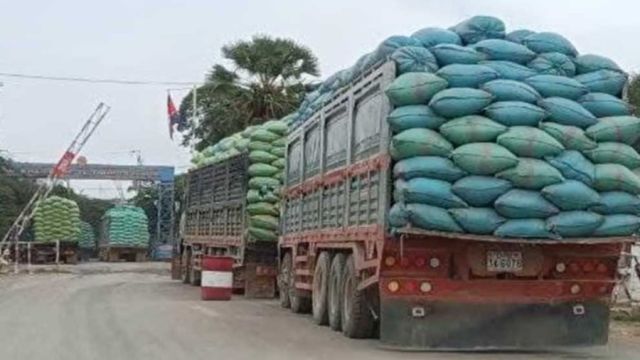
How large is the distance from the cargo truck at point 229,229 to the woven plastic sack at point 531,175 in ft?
39.7

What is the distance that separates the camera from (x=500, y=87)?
1133 centimetres

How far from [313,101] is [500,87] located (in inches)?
233

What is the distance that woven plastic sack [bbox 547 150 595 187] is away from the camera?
11.2 m

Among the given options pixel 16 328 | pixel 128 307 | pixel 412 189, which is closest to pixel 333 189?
pixel 412 189

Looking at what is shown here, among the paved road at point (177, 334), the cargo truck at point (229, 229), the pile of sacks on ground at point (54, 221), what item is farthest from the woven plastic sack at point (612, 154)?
the pile of sacks on ground at point (54, 221)

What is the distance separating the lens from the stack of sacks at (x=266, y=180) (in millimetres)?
22375

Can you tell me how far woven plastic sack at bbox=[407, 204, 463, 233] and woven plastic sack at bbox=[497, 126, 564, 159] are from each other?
93 centimetres

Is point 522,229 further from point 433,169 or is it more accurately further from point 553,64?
point 553,64

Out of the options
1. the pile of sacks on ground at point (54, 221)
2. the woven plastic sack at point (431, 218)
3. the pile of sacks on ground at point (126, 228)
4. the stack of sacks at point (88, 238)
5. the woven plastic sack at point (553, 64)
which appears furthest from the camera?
the stack of sacks at point (88, 238)

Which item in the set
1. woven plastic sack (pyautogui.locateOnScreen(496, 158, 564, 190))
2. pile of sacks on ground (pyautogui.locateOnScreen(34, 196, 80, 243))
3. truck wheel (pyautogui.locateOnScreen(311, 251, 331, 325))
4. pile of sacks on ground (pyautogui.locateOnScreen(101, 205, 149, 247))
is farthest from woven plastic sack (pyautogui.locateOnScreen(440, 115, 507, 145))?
pile of sacks on ground (pyautogui.locateOnScreen(101, 205, 149, 247))

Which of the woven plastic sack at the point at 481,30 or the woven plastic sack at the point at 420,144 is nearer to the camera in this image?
the woven plastic sack at the point at 420,144

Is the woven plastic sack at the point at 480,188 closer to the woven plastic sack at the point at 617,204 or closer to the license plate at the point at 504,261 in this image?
the license plate at the point at 504,261

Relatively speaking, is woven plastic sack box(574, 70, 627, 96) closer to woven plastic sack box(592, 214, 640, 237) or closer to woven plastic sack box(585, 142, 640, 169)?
woven plastic sack box(585, 142, 640, 169)

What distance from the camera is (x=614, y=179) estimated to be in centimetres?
1138
